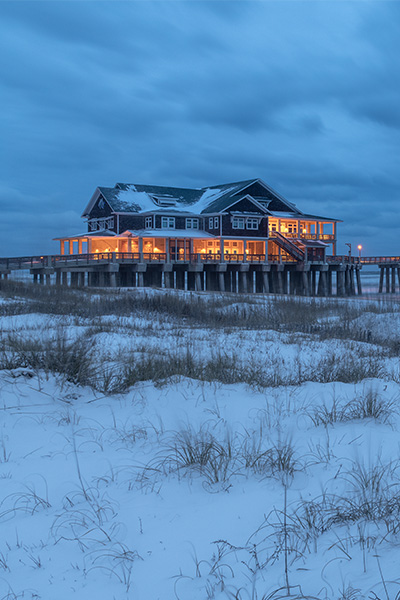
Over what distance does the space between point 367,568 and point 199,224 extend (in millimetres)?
44648

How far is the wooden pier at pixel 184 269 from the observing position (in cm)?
3878

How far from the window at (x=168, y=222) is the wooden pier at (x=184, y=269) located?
356 centimetres

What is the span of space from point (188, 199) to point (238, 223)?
22.8ft

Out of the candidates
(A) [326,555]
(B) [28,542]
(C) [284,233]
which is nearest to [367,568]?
(A) [326,555]

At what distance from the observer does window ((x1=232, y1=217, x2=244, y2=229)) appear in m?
44.5

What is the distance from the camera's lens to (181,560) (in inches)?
98.4

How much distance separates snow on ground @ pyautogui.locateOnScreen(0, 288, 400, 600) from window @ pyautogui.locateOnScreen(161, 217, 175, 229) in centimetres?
3871

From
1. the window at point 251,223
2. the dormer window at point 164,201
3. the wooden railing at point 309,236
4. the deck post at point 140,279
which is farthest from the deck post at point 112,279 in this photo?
the wooden railing at point 309,236

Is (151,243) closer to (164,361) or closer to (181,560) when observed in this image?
(164,361)

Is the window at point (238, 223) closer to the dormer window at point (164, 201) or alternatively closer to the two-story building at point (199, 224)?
the two-story building at point (199, 224)

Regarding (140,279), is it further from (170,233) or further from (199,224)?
(199,224)

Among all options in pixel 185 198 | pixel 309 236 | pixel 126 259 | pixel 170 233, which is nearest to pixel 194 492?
pixel 126 259

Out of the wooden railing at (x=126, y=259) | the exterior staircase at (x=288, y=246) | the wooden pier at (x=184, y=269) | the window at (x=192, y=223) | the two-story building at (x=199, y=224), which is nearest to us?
the wooden railing at (x=126, y=259)

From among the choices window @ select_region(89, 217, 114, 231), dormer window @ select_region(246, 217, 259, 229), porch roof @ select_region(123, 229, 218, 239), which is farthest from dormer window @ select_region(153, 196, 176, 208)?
dormer window @ select_region(246, 217, 259, 229)
